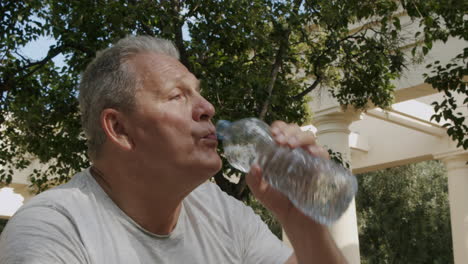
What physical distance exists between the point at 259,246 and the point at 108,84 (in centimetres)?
66

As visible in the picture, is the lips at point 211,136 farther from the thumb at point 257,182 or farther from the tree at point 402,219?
the tree at point 402,219

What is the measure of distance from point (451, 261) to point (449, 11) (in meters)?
17.1

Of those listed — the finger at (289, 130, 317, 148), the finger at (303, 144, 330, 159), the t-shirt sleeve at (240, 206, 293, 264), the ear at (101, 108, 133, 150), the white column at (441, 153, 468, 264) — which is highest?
the white column at (441, 153, 468, 264)

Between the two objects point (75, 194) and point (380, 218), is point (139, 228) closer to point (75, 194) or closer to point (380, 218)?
point (75, 194)

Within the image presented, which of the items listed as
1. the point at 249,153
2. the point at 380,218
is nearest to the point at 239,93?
the point at 249,153

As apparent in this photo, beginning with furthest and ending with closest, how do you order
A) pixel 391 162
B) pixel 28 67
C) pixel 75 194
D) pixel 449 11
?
pixel 391 162
pixel 28 67
pixel 449 11
pixel 75 194

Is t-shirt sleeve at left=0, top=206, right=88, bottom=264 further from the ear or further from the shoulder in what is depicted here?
the ear

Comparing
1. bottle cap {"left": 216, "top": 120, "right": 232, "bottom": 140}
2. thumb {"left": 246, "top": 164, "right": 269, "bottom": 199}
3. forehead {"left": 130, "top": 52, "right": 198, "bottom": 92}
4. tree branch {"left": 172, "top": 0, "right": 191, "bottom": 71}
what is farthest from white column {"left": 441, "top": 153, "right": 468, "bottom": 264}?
thumb {"left": 246, "top": 164, "right": 269, "bottom": 199}

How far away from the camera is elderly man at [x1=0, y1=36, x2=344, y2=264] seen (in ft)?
5.24

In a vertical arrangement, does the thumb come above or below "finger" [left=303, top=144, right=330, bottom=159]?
below

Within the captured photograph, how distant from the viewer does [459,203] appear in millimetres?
15945

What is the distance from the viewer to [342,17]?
643 cm

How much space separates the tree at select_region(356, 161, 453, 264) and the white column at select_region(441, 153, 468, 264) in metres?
5.23

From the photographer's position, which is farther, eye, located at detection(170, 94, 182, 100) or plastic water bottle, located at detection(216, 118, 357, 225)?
eye, located at detection(170, 94, 182, 100)
